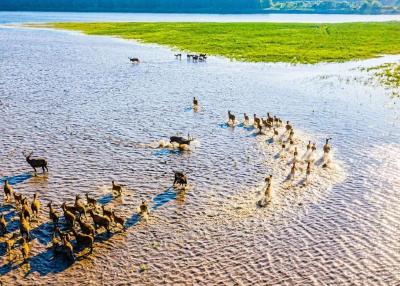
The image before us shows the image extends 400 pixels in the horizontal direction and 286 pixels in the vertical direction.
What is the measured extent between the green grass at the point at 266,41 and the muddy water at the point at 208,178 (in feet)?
80.6

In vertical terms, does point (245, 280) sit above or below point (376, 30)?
below

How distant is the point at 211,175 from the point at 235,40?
78.0 metres

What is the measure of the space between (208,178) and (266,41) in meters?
77.5

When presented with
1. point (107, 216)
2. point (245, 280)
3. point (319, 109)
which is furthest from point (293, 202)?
point (319, 109)

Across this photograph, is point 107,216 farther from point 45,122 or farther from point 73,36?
point 73,36

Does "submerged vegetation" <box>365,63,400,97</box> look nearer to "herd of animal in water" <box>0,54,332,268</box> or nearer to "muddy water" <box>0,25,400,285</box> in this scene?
"muddy water" <box>0,25,400,285</box>

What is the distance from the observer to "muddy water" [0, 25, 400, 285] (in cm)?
1905

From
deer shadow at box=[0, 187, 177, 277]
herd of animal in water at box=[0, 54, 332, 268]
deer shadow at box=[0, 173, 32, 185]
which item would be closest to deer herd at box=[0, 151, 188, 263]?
herd of animal in water at box=[0, 54, 332, 268]

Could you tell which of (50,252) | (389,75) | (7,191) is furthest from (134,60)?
(50,252)

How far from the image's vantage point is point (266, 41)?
99750 mm

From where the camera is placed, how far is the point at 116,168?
29.0 meters

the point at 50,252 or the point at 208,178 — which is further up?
the point at 208,178

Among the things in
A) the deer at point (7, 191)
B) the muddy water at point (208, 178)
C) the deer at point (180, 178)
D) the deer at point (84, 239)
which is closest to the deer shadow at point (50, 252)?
the muddy water at point (208, 178)

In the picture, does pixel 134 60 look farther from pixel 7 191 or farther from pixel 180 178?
pixel 7 191
